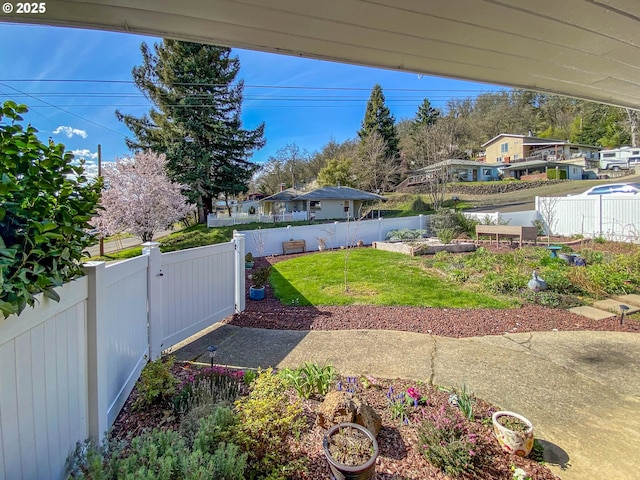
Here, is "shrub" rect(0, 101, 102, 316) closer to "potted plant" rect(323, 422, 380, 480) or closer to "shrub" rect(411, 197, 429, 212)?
"potted plant" rect(323, 422, 380, 480)

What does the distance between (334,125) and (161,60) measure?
23.2 metres

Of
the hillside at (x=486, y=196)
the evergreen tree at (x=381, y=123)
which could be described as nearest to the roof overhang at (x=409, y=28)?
the hillside at (x=486, y=196)

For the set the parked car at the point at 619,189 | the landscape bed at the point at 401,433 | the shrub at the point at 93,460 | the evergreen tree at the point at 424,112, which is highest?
the evergreen tree at the point at 424,112

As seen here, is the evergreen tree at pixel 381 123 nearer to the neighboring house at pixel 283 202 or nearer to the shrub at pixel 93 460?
the neighboring house at pixel 283 202

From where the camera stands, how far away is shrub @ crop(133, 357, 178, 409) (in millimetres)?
→ 2557

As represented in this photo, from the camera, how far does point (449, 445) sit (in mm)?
1979

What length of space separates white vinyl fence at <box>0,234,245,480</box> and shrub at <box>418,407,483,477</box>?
6.91 ft

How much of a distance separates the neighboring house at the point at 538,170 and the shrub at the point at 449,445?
3997 cm

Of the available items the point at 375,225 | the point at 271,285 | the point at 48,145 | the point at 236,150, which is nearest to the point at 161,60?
the point at 236,150

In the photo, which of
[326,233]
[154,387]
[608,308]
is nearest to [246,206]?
[326,233]

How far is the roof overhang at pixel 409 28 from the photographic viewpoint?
1651mm

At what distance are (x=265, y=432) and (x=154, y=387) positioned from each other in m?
1.23

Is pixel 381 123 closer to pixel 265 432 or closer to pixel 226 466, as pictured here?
pixel 265 432

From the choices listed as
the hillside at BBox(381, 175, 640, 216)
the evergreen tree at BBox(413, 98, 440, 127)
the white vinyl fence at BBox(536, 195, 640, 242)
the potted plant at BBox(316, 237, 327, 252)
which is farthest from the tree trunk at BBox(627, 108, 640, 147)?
the potted plant at BBox(316, 237, 327, 252)
